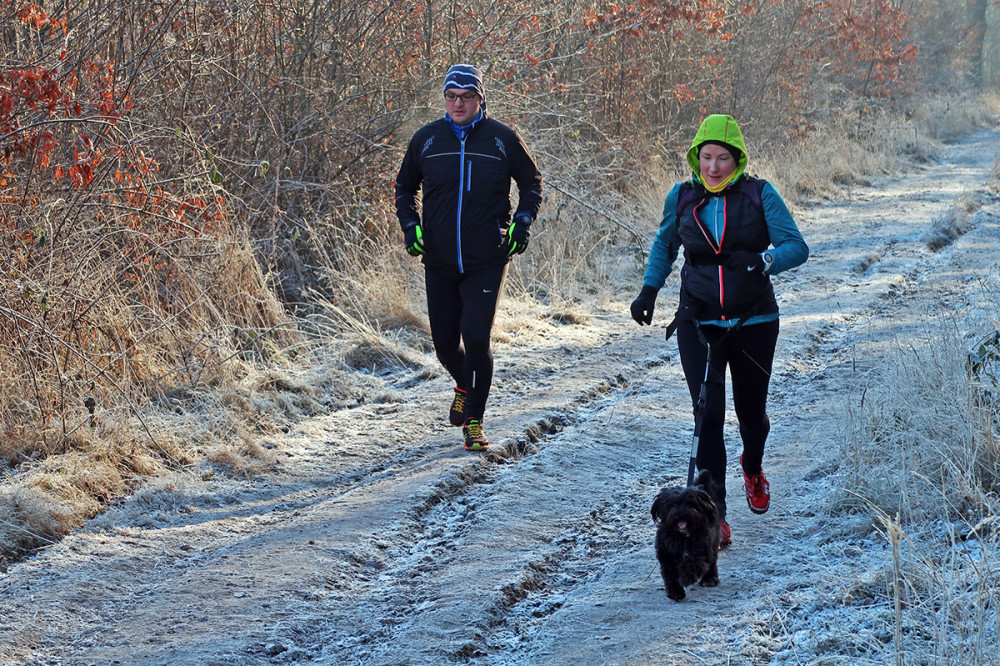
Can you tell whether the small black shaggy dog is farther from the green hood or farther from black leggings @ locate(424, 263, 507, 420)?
black leggings @ locate(424, 263, 507, 420)

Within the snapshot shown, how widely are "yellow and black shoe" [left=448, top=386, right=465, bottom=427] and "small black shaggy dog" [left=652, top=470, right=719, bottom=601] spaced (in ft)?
8.78

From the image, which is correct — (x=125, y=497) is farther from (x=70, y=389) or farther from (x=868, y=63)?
(x=868, y=63)

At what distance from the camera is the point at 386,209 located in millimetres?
10211

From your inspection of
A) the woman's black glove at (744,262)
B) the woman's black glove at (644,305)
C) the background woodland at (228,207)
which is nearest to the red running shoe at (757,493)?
the woman's black glove at (644,305)

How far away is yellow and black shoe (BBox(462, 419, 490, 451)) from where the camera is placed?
583cm

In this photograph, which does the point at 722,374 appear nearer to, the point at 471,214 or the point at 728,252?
the point at 728,252

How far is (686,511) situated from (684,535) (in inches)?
4.7

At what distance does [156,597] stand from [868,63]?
28305 millimetres

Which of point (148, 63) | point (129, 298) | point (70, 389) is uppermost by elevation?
point (148, 63)

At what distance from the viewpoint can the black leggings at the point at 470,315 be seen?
5.90 m

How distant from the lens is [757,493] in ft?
15.3

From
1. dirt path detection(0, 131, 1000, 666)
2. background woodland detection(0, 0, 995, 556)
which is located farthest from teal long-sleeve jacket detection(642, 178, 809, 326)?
background woodland detection(0, 0, 995, 556)

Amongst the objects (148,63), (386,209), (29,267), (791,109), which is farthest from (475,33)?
(791,109)

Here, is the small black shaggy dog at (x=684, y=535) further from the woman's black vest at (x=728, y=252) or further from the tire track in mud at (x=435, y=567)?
the woman's black vest at (x=728, y=252)
